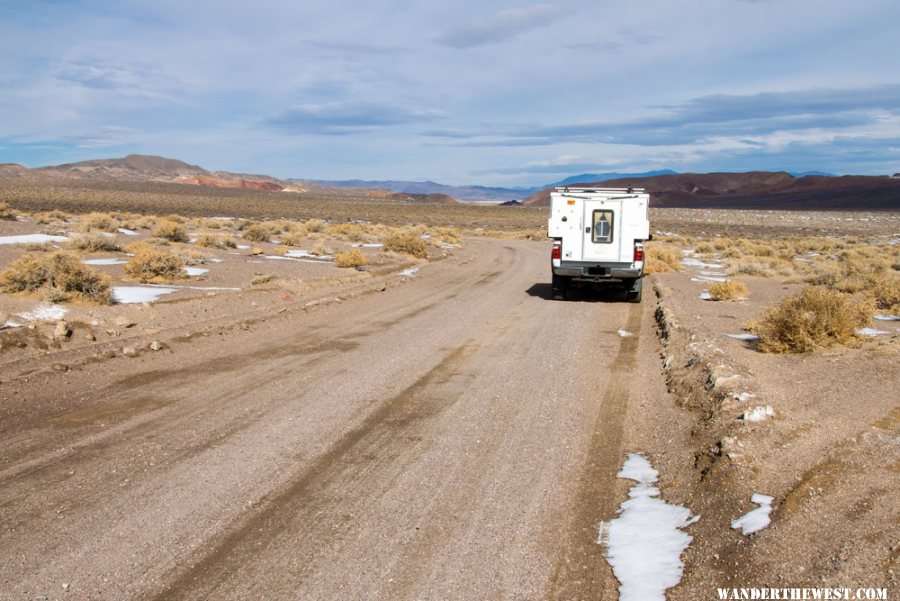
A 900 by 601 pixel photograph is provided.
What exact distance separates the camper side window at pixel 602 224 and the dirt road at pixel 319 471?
19.6 feet

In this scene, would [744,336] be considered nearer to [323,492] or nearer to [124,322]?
[323,492]

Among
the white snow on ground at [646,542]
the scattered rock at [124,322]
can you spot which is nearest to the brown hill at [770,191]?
the scattered rock at [124,322]

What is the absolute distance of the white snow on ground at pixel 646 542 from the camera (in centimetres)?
404

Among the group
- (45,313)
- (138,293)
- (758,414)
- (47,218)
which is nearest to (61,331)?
(45,313)

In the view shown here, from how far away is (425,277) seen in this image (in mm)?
21625

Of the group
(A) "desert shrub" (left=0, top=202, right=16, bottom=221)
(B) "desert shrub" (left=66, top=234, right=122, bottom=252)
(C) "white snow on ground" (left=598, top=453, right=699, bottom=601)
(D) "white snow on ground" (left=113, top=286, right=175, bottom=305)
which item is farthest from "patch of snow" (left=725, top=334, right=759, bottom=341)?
(A) "desert shrub" (left=0, top=202, right=16, bottom=221)

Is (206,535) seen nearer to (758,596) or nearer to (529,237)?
(758,596)

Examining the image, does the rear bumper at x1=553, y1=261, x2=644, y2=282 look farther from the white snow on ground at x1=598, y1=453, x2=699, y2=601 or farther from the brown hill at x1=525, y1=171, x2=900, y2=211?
the brown hill at x1=525, y1=171, x2=900, y2=211

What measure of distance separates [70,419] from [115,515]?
2.66 m

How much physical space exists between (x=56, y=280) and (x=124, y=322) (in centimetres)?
233

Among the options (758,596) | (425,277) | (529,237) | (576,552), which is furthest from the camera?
(529,237)

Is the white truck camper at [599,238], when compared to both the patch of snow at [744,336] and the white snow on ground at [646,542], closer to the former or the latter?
the patch of snow at [744,336]

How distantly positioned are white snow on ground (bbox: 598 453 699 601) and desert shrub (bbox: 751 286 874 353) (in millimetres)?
5392

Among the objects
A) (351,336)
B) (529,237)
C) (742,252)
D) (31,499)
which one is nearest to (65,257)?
(351,336)
